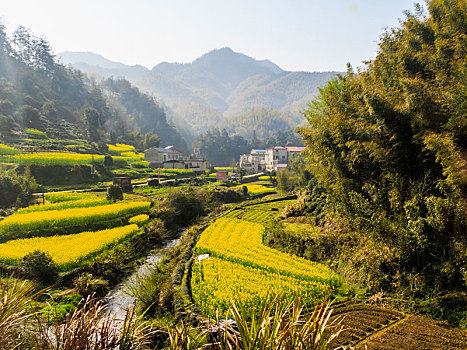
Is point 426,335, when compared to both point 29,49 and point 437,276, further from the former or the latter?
point 29,49

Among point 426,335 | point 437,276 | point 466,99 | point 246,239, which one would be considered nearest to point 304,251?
point 246,239

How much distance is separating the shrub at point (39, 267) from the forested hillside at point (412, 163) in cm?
1256

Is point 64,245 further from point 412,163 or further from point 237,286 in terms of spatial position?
point 412,163

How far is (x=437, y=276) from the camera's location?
8.12m

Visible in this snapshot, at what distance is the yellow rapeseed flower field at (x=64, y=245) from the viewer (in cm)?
1223

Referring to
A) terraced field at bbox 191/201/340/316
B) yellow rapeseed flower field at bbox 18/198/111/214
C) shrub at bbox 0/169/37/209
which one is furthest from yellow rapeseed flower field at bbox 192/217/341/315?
shrub at bbox 0/169/37/209

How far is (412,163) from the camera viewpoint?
9.22m

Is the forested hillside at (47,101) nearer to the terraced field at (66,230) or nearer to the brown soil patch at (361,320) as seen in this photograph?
the terraced field at (66,230)

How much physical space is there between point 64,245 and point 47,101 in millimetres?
69124

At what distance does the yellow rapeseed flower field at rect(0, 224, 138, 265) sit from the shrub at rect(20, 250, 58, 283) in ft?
1.63

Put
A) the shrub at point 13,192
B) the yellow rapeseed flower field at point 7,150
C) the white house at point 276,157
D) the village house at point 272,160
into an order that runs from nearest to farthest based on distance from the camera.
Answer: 1. the shrub at point 13,192
2. the yellow rapeseed flower field at point 7,150
3. the village house at point 272,160
4. the white house at point 276,157

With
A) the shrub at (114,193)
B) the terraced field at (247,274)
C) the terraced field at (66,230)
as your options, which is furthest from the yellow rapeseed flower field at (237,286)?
the shrub at (114,193)

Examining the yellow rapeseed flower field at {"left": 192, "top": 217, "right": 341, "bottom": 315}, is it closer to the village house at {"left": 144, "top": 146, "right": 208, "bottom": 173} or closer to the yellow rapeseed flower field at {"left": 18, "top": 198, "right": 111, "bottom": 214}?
the yellow rapeseed flower field at {"left": 18, "top": 198, "right": 111, "bottom": 214}

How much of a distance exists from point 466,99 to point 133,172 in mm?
41798
